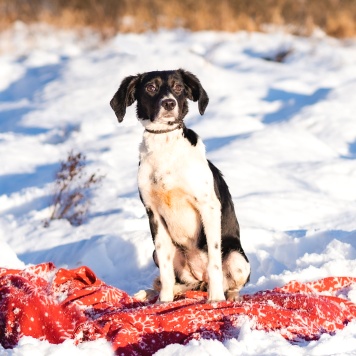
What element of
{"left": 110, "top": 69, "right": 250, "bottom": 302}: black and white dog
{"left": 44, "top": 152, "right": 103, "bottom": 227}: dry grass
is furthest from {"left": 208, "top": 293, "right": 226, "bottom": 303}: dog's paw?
{"left": 44, "top": 152, "right": 103, "bottom": 227}: dry grass

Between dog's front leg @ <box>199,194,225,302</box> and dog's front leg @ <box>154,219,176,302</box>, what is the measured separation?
0.28 meters

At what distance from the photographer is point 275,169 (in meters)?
8.06

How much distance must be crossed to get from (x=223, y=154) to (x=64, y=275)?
162 inches

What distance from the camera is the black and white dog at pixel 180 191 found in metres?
4.16

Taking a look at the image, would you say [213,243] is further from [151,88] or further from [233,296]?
[151,88]

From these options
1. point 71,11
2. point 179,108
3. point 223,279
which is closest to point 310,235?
point 223,279

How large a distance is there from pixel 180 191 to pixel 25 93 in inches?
351

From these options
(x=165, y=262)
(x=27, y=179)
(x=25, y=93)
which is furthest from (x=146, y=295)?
(x=25, y=93)

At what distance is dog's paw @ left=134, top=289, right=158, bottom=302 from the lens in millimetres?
4508

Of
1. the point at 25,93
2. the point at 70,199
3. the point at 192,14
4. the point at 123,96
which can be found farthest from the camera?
the point at 192,14

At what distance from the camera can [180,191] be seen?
4.18 metres

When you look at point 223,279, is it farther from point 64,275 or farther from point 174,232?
point 64,275

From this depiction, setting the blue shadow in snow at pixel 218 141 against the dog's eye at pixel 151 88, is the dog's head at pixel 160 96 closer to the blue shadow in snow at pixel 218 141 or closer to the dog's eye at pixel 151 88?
the dog's eye at pixel 151 88

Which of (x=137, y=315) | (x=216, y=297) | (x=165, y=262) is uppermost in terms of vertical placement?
(x=137, y=315)
